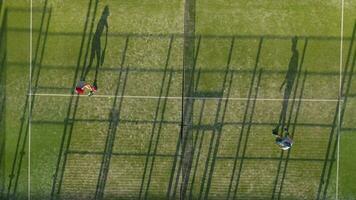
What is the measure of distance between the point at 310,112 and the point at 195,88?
10.8ft

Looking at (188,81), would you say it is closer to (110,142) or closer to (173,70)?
(173,70)

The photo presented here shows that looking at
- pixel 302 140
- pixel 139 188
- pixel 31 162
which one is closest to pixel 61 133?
pixel 31 162

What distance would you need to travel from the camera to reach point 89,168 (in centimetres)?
1088

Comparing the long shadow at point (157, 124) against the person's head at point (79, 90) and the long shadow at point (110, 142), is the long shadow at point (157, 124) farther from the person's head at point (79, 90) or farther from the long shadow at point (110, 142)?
the person's head at point (79, 90)

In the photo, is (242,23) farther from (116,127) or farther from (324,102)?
(116,127)

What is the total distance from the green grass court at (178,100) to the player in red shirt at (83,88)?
0.66ft

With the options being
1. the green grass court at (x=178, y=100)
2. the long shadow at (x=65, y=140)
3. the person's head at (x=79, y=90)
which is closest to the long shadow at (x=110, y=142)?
the green grass court at (x=178, y=100)

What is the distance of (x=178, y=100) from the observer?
10883mm

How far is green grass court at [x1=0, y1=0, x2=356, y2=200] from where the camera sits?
10.9 m

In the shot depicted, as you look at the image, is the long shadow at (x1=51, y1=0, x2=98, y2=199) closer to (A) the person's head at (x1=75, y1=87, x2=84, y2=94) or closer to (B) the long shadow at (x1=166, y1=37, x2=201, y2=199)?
(A) the person's head at (x1=75, y1=87, x2=84, y2=94)

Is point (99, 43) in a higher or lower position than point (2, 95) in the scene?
lower

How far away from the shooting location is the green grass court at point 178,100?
35.7 feet

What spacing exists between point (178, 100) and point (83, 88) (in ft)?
8.72

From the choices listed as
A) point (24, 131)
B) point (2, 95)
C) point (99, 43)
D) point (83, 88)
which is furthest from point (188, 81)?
point (2, 95)
